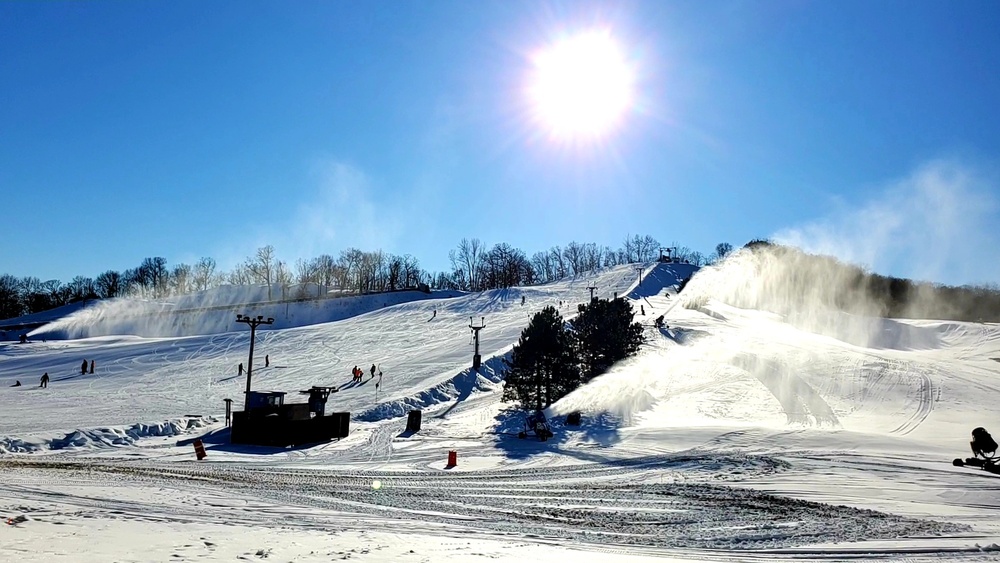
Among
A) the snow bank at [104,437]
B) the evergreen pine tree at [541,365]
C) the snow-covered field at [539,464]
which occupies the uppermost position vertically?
the evergreen pine tree at [541,365]

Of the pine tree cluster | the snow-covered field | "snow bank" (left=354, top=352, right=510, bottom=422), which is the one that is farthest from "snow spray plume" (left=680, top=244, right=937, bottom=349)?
the pine tree cluster

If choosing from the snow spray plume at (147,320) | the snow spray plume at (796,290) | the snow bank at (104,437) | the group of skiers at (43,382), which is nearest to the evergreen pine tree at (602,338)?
the snow bank at (104,437)

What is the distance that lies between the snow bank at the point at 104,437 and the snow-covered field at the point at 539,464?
0.13 metres

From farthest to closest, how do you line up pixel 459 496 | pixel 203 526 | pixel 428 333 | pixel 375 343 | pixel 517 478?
pixel 428 333, pixel 375 343, pixel 517 478, pixel 459 496, pixel 203 526

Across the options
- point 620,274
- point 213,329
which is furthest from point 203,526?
point 620,274

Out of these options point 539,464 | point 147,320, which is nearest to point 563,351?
point 539,464

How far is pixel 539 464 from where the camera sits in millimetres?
22531

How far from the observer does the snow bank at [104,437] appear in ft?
89.2

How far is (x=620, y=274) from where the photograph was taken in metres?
144

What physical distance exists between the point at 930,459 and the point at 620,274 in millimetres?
123066

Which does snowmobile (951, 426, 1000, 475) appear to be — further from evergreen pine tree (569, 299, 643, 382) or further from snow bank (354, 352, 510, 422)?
snow bank (354, 352, 510, 422)

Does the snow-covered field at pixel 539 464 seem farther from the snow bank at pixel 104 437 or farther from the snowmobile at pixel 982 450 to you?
the snowmobile at pixel 982 450

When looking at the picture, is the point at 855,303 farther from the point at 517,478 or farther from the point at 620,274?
the point at 517,478

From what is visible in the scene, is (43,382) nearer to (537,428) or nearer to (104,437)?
(104,437)
